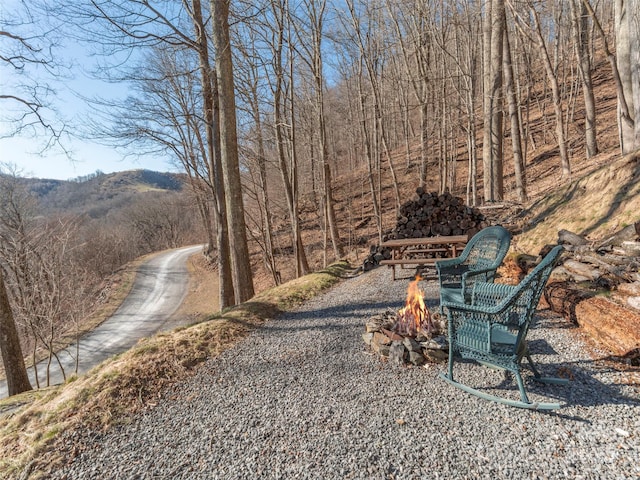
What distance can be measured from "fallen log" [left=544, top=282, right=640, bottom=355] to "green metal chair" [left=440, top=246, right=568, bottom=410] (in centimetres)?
82

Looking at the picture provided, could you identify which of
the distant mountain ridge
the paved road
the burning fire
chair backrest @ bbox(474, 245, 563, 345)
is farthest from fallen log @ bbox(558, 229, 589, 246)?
the distant mountain ridge

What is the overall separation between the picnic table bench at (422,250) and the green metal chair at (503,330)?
8.72 ft

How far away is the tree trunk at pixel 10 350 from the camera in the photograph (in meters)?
5.54

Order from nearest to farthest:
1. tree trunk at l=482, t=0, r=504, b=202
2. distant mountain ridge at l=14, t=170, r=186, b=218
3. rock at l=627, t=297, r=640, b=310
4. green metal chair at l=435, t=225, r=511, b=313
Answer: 1. rock at l=627, t=297, r=640, b=310
2. green metal chair at l=435, t=225, r=511, b=313
3. tree trunk at l=482, t=0, r=504, b=202
4. distant mountain ridge at l=14, t=170, r=186, b=218

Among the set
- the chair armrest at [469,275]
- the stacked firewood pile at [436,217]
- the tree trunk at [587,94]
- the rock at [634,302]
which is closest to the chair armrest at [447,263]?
the chair armrest at [469,275]

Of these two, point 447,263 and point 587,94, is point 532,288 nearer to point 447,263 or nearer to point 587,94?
point 447,263

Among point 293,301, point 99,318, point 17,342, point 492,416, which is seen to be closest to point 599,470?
point 492,416

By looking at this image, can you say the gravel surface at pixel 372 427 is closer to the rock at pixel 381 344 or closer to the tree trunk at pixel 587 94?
the rock at pixel 381 344

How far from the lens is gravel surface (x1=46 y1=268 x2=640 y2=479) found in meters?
1.78

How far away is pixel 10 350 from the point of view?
18.4 feet

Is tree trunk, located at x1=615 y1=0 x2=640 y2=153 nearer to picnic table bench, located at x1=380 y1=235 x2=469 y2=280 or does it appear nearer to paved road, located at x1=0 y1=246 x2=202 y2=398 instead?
picnic table bench, located at x1=380 y1=235 x2=469 y2=280

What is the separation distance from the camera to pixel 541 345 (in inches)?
120

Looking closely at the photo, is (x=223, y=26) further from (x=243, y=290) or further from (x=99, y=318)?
(x=99, y=318)

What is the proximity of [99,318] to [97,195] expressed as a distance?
2124 inches
